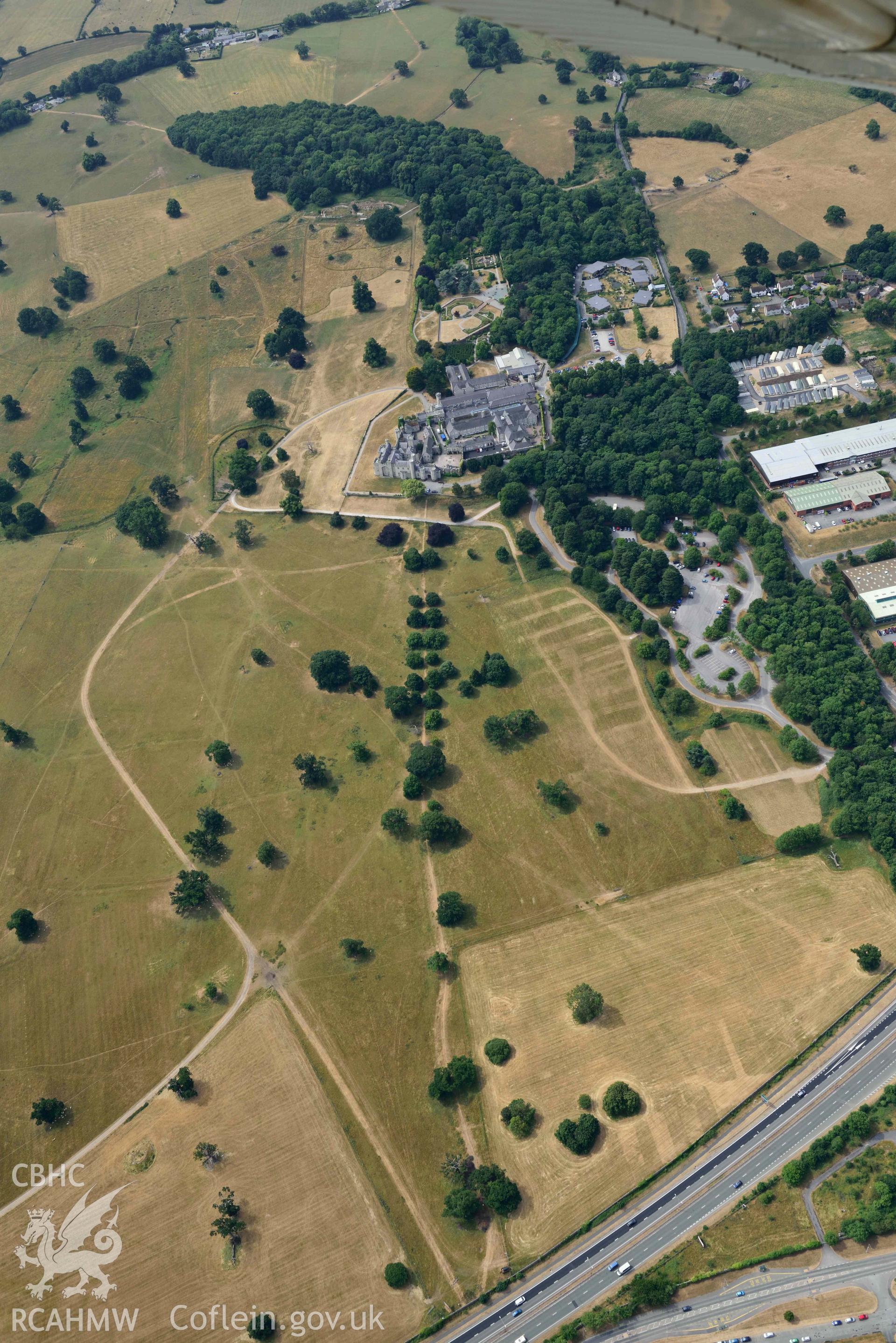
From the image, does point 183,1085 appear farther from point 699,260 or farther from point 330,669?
point 699,260

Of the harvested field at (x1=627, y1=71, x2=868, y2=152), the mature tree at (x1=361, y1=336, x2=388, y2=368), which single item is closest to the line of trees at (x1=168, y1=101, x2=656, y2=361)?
the mature tree at (x1=361, y1=336, x2=388, y2=368)

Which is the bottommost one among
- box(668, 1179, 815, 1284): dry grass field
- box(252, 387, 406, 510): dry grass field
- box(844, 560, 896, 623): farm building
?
box(668, 1179, 815, 1284): dry grass field

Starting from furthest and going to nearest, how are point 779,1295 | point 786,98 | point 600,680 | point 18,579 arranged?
point 786,98
point 18,579
point 600,680
point 779,1295

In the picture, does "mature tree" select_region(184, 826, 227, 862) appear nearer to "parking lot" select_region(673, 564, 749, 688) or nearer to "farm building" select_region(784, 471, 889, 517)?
"parking lot" select_region(673, 564, 749, 688)

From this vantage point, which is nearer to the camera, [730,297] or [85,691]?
[85,691]

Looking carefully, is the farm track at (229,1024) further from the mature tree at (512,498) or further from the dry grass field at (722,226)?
the dry grass field at (722,226)

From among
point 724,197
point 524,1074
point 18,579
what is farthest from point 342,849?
point 724,197

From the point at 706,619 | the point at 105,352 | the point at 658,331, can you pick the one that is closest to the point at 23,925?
the point at 706,619

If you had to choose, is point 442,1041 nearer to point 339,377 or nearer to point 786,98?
point 339,377
